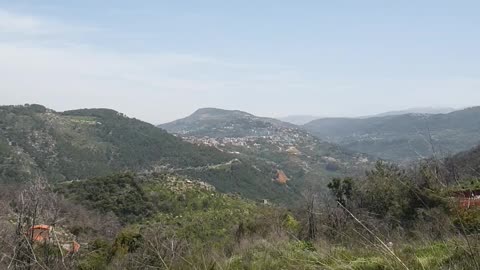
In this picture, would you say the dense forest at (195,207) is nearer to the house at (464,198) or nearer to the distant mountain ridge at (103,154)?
the house at (464,198)

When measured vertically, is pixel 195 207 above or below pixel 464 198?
below

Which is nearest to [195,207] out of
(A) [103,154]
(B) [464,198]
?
(B) [464,198]

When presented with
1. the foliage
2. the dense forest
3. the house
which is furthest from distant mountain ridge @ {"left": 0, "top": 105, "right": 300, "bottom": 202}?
the house

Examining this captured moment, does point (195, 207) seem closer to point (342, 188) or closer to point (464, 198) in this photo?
point (342, 188)

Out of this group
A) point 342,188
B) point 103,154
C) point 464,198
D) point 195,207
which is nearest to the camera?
point 464,198

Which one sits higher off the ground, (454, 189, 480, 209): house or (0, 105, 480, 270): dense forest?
(454, 189, 480, 209): house

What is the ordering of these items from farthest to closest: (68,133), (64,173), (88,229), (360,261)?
(68,133)
(64,173)
(88,229)
(360,261)

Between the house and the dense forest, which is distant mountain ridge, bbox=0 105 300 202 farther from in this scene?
the house

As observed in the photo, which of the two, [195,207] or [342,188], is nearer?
[342,188]

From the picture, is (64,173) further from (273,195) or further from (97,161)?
(273,195)

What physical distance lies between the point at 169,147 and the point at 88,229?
7488cm

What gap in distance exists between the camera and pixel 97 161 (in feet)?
292

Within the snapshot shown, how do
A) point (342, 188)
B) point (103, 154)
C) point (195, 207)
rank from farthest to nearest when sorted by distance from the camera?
point (103, 154) < point (195, 207) < point (342, 188)

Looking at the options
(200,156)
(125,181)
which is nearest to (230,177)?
(200,156)
